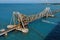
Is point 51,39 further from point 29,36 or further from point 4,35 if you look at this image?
point 4,35

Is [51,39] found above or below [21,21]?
below

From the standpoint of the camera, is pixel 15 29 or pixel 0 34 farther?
pixel 15 29

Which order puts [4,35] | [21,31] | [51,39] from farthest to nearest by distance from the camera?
[21,31]
[4,35]
[51,39]

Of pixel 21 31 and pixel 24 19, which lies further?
pixel 24 19

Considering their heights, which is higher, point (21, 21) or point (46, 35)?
point (21, 21)

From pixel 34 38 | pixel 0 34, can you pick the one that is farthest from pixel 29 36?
pixel 0 34

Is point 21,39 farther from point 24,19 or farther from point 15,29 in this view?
point 24,19

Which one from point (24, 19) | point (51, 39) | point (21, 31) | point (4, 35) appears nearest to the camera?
point (51, 39)

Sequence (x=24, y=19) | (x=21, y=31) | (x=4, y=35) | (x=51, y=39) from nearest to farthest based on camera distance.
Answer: (x=51, y=39)
(x=4, y=35)
(x=21, y=31)
(x=24, y=19)

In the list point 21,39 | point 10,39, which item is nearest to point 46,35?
point 21,39
